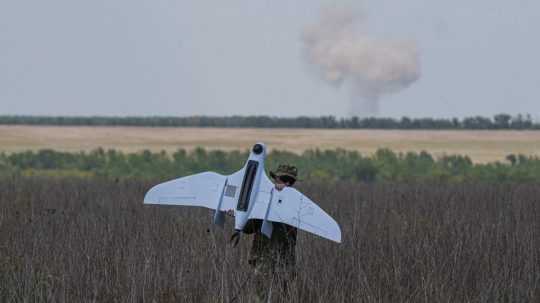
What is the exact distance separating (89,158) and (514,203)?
33.9 meters

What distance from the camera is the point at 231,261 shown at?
9383 millimetres

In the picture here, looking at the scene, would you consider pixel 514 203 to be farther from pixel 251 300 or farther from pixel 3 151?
pixel 3 151

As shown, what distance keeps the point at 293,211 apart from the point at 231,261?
2.16 metres

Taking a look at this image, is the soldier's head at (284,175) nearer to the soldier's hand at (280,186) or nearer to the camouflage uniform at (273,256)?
the soldier's hand at (280,186)

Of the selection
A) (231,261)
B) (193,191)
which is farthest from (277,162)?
(193,191)

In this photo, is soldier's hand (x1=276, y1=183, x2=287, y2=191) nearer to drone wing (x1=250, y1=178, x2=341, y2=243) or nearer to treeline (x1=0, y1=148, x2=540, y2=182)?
drone wing (x1=250, y1=178, x2=341, y2=243)

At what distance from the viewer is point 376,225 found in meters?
13.5

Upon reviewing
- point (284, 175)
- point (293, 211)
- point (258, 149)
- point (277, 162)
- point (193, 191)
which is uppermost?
point (258, 149)

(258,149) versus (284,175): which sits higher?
(258,149)

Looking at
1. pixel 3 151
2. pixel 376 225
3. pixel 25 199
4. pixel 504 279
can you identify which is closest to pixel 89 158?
pixel 3 151

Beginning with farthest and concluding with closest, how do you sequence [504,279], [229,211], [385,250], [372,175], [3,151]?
1. [3,151]
2. [372,175]
3. [385,250]
4. [504,279]
5. [229,211]

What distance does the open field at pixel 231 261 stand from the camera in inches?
335

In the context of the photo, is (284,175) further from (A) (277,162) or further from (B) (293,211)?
(A) (277,162)

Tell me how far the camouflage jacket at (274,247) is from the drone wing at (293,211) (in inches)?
14.0
